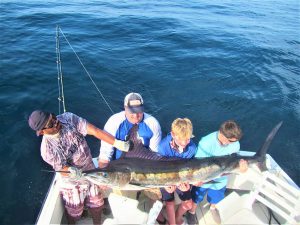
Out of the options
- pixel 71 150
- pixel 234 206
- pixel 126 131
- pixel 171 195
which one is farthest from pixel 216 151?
pixel 71 150

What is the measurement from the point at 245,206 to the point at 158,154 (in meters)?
1.11

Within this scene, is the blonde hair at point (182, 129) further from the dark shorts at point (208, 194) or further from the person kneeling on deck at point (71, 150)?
the dark shorts at point (208, 194)

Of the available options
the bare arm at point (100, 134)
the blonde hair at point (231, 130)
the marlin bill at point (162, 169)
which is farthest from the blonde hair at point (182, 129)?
the bare arm at point (100, 134)

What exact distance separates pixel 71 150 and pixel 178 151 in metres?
1.18

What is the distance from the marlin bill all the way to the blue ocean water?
7.87 feet

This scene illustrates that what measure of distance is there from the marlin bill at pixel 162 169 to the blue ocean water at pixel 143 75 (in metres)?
2.40

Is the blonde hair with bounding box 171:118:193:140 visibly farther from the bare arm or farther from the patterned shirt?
the patterned shirt

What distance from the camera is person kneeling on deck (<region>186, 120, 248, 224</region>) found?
133 inches

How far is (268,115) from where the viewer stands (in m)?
7.78

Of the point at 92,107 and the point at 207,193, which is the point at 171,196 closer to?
the point at 207,193

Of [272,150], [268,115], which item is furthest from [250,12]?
[272,150]

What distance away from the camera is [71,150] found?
3264 millimetres

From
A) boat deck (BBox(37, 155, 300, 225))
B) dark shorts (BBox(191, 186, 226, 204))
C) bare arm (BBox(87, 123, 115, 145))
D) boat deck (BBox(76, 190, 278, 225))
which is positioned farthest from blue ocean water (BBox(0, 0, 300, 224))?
dark shorts (BBox(191, 186, 226, 204))

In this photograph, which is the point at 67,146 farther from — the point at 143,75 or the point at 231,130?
the point at 143,75
